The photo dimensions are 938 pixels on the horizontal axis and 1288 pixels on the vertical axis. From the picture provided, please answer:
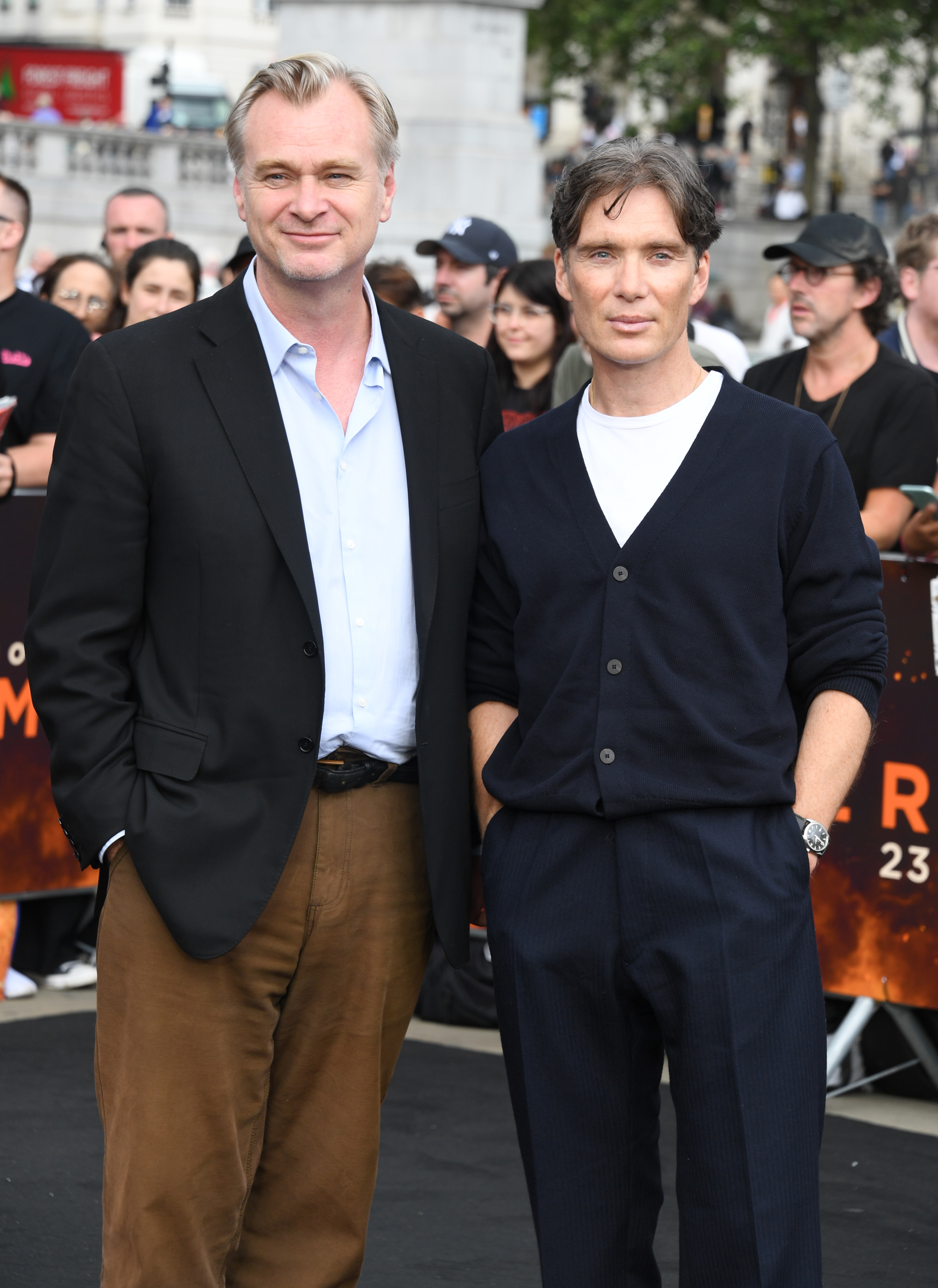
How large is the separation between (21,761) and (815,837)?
3471mm

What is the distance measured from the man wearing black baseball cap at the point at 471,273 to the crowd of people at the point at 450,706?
4.12 m

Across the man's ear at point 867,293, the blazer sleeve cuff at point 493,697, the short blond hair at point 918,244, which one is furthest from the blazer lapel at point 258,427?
the short blond hair at point 918,244

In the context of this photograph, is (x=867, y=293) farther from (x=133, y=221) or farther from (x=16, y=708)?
(x=133, y=221)

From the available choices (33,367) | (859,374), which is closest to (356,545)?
(859,374)

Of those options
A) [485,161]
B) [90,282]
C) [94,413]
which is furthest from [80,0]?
[94,413]

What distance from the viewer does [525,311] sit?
6352mm

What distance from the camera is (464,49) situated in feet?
66.1

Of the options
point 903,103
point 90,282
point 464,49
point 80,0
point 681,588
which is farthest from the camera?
point 80,0

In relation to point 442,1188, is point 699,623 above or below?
above

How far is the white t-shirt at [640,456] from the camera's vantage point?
2.81 metres

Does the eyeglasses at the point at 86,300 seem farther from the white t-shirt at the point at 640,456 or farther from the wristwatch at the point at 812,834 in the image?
the wristwatch at the point at 812,834

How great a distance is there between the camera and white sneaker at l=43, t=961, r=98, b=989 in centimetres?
588

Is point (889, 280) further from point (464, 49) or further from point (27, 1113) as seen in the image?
point (464, 49)

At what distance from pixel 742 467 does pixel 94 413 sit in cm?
102
